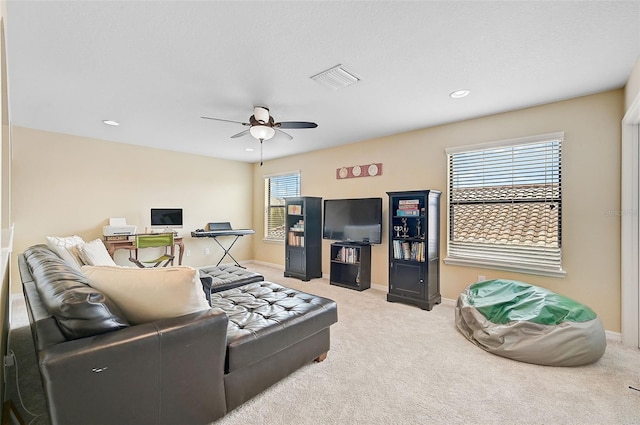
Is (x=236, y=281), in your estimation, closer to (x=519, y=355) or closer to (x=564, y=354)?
(x=519, y=355)

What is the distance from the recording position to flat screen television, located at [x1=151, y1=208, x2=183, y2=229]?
→ 204 inches

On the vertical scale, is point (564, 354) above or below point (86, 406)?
below

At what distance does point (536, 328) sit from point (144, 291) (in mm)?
2754

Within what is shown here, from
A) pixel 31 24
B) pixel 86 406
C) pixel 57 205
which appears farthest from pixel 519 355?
pixel 57 205

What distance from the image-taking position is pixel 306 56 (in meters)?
2.19

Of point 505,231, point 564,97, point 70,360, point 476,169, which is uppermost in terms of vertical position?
point 564,97

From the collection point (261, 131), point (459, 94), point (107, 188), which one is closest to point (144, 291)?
point (261, 131)

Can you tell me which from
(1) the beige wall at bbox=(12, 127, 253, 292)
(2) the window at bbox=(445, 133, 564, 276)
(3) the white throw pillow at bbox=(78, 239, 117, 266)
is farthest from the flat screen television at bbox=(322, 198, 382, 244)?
(3) the white throw pillow at bbox=(78, 239, 117, 266)

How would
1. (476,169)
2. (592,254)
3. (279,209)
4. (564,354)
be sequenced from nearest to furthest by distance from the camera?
1. (564,354)
2. (592,254)
3. (476,169)
4. (279,209)

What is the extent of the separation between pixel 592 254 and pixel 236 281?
3.53 metres

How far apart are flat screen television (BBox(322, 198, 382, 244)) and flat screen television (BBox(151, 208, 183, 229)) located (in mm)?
2699

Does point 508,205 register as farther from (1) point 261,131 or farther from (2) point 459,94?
(1) point 261,131

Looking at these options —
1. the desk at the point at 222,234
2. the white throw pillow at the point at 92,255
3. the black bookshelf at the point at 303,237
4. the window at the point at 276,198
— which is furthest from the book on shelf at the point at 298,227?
the white throw pillow at the point at 92,255

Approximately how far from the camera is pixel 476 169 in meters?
3.60
